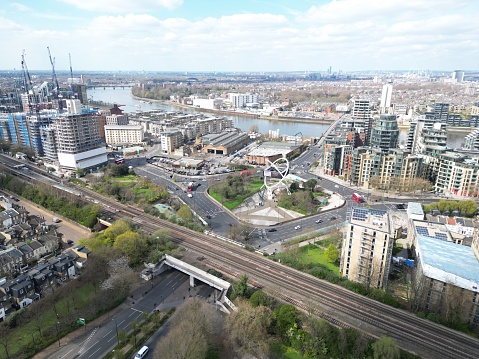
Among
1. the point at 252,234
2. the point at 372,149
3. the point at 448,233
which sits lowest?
the point at 252,234

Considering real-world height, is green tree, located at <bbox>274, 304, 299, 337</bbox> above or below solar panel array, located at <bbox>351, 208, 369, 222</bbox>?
below

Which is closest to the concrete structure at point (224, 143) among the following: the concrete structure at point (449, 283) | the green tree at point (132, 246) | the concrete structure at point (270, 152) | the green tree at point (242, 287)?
the concrete structure at point (270, 152)

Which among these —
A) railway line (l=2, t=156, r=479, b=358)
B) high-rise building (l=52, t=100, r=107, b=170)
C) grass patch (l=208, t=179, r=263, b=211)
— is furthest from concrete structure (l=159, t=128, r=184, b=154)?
railway line (l=2, t=156, r=479, b=358)

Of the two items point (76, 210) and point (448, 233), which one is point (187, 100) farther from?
point (448, 233)

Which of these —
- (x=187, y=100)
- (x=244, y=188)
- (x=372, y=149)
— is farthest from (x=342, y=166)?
(x=187, y=100)

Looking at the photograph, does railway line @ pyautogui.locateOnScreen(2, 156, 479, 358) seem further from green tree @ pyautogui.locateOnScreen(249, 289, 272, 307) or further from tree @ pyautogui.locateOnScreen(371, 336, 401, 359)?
tree @ pyautogui.locateOnScreen(371, 336, 401, 359)
